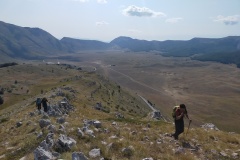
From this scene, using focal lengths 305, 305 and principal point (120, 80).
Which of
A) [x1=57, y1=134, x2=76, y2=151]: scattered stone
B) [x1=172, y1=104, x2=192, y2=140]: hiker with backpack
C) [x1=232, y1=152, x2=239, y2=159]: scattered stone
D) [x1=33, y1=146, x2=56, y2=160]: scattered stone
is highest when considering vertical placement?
[x1=33, y1=146, x2=56, y2=160]: scattered stone

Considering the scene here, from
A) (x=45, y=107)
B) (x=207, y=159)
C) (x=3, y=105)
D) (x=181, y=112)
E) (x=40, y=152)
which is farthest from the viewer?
(x=3, y=105)

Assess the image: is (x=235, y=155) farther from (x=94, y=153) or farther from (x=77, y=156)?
(x=77, y=156)

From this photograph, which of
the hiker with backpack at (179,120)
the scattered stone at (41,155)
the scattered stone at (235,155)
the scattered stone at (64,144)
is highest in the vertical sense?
the scattered stone at (41,155)

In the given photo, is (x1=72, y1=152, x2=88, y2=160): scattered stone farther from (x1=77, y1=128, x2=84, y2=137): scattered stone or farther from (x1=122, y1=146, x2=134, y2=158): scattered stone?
(x1=77, y1=128, x2=84, y2=137): scattered stone

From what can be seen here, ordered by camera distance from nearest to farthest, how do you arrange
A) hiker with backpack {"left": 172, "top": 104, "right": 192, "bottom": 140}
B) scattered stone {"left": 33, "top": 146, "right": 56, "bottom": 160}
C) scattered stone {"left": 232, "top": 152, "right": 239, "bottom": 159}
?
scattered stone {"left": 33, "top": 146, "right": 56, "bottom": 160}, scattered stone {"left": 232, "top": 152, "right": 239, "bottom": 159}, hiker with backpack {"left": 172, "top": 104, "right": 192, "bottom": 140}

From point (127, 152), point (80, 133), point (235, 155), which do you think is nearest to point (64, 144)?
point (80, 133)

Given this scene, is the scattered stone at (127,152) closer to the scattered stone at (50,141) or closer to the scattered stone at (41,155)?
the scattered stone at (50,141)

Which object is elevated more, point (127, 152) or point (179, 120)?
point (127, 152)

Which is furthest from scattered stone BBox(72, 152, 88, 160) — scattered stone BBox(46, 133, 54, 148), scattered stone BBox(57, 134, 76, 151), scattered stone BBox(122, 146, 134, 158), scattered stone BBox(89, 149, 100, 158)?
scattered stone BBox(122, 146, 134, 158)

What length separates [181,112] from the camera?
872 inches

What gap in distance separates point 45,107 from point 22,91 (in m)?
111

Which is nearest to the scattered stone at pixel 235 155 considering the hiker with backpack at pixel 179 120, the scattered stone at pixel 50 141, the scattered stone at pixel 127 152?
the hiker with backpack at pixel 179 120

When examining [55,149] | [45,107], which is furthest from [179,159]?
[45,107]

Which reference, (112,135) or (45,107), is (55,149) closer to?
(112,135)
